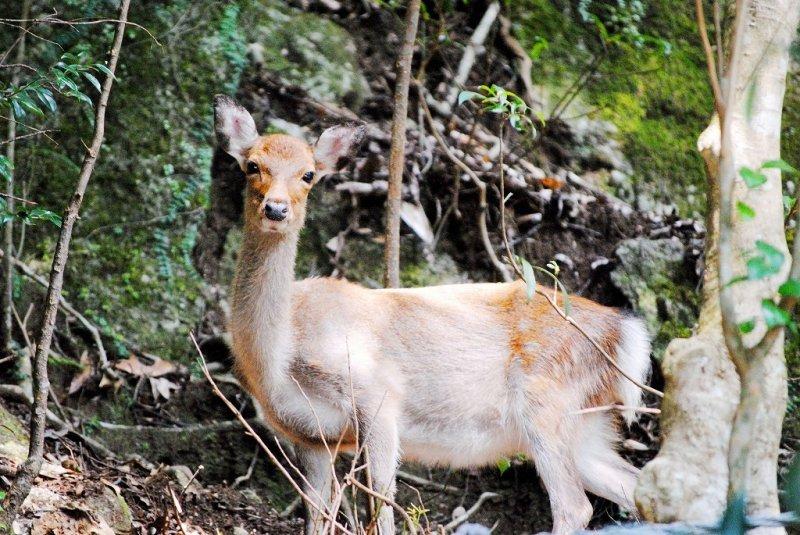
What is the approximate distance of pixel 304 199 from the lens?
6023 mm

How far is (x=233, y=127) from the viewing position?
632 centimetres

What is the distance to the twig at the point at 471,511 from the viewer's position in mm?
6824

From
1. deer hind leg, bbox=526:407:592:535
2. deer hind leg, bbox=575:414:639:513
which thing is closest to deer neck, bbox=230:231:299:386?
deer hind leg, bbox=526:407:592:535

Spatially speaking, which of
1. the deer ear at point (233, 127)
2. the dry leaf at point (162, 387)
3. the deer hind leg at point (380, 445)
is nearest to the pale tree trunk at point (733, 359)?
the deer hind leg at point (380, 445)

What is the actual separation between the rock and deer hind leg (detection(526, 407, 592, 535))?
1817 millimetres

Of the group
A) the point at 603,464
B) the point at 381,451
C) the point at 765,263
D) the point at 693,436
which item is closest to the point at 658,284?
the point at 603,464

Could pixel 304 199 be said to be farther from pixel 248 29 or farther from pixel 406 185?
pixel 248 29

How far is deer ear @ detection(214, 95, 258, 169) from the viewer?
248 inches

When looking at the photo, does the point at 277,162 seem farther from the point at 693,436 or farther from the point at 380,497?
the point at 693,436

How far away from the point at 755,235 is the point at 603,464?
11.3ft

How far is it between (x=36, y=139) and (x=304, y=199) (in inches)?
110

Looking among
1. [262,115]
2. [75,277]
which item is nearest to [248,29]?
[262,115]

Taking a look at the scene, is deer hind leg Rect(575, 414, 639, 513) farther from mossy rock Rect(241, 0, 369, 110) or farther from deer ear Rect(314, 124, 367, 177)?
mossy rock Rect(241, 0, 369, 110)

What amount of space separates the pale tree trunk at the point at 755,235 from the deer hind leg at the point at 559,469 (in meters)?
2.72
